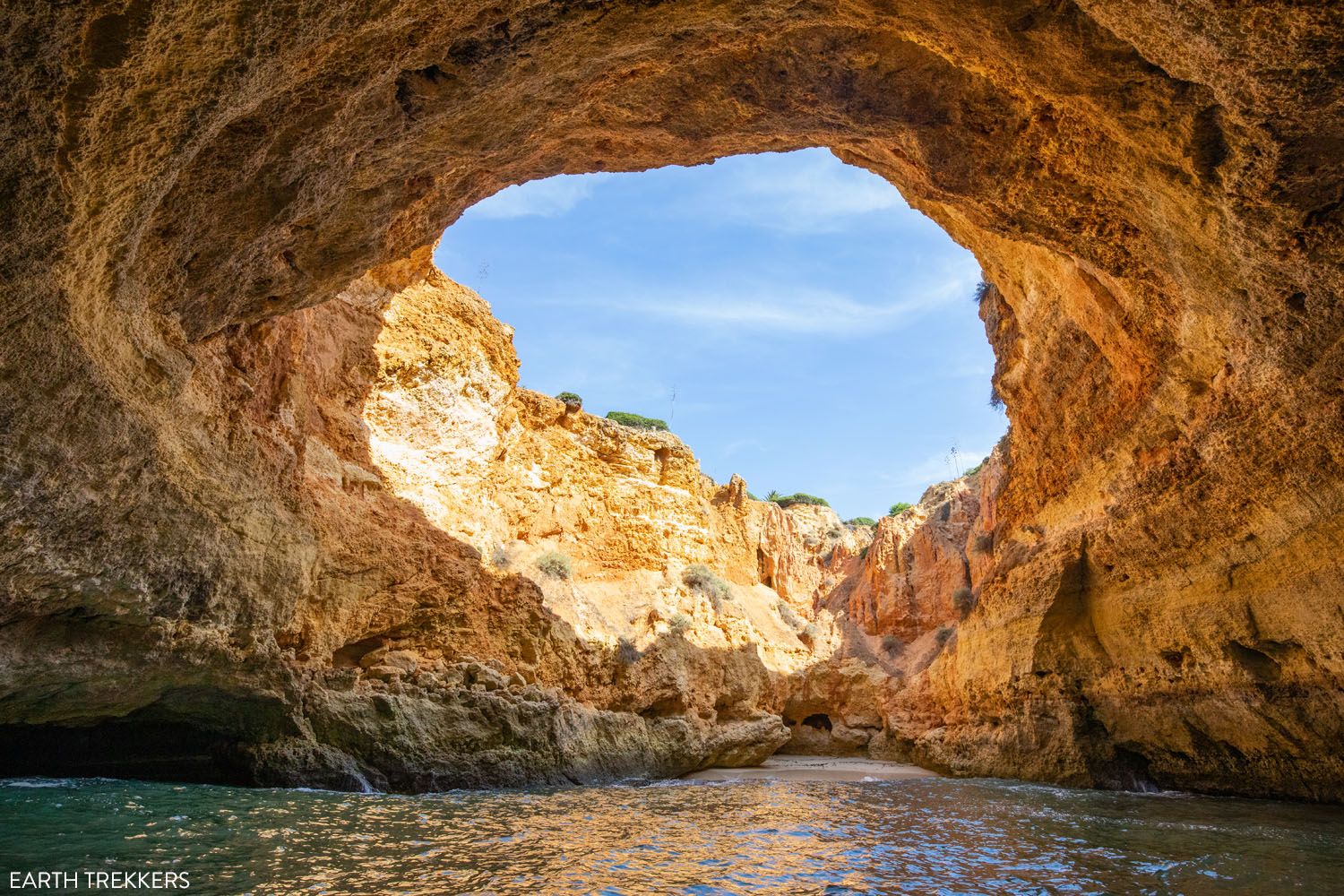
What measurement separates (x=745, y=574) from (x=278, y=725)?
21.0 metres

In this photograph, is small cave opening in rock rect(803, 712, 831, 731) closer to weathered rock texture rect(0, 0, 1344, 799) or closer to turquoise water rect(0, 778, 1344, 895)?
weathered rock texture rect(0, 0, 1344, 799)

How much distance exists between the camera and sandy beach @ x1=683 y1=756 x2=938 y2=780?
16188 mm

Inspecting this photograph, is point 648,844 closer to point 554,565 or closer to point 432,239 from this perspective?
point 432,239

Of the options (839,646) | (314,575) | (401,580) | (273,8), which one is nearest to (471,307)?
(401,580)

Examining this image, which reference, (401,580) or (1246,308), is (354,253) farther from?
(1246,308)

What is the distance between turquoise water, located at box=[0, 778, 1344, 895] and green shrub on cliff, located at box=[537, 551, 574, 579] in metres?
9.82

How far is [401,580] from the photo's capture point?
11656 millimetres

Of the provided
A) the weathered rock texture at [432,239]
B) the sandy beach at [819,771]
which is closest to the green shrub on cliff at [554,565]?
the weathered rock texture at [432,239]

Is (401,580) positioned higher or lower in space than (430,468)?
lower

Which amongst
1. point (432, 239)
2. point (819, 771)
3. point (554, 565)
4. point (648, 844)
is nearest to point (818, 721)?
point (819, 771)

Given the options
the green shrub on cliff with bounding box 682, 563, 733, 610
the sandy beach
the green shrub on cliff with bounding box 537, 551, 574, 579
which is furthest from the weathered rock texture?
the green shrub on cliff with bounding box 682, 563, 733, 610

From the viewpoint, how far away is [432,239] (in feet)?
29.6

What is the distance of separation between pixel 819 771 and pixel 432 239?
16174mm

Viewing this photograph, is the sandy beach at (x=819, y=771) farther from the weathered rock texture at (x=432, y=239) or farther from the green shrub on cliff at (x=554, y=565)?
the green shrub on cliff at (x=554, y=565)
